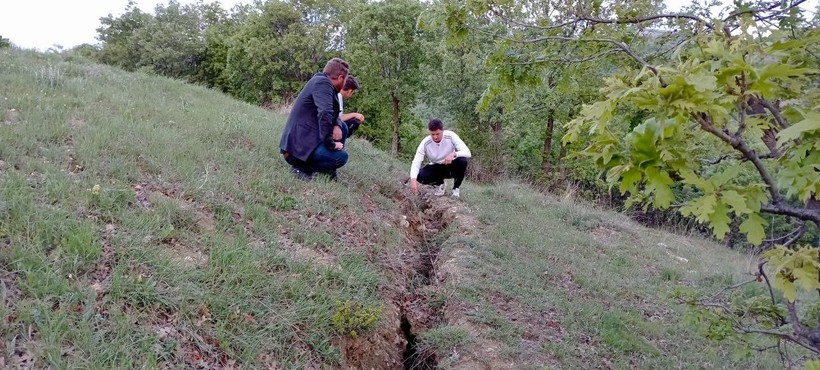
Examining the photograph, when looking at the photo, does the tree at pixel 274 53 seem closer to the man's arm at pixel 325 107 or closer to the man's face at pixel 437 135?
the man's face at pixel 437 135

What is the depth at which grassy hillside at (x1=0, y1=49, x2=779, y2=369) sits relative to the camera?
8.58 feet

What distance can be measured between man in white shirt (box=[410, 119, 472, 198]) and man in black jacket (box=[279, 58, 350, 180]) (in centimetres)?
152

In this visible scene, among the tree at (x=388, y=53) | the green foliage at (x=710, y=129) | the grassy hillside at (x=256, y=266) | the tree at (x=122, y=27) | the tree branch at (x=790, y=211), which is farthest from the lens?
the tree at (x=122, y=27)

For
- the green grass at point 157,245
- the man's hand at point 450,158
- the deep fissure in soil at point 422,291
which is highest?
the man's hand at point 450,158

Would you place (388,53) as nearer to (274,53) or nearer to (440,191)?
(274,53)

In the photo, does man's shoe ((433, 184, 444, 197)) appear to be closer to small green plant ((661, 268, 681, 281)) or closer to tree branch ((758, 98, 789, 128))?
small green plant ((661, 268, 681, 281))

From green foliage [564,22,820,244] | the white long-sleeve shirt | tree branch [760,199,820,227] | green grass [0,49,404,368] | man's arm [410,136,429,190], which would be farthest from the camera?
the white long-sleeve shirt

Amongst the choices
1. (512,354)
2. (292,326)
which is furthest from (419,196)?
(292,326)

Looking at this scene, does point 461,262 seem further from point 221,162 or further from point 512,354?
point 221,162

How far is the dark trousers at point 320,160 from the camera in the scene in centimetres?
505

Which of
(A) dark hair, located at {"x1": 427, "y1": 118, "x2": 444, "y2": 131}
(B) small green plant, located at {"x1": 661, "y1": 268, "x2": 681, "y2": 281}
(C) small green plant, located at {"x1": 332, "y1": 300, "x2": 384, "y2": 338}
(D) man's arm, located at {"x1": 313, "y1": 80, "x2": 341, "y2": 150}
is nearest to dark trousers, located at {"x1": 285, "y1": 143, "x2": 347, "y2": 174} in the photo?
(D) man's arm, located at {"x1": 313, "y1": 80, "x2": 341, "y2": 150}

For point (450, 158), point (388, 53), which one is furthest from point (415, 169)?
point (388, 53)

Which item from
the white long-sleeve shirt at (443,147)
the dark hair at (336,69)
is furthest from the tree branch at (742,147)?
the white long-sleeve shirt at (443,147)

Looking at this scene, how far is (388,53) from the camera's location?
19234 mm
